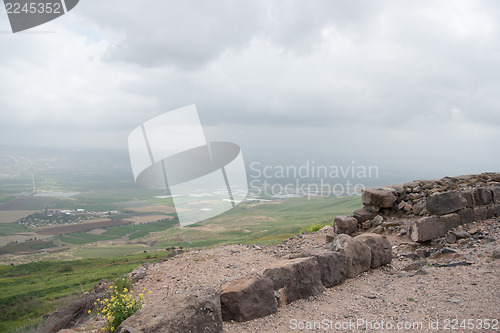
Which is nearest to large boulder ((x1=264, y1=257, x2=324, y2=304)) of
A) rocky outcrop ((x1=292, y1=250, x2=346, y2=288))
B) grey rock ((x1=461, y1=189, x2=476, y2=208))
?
rocky outcrop ((x1=292, y1=250, x2=346, y2=288))

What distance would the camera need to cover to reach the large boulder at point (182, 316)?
20.6 ft

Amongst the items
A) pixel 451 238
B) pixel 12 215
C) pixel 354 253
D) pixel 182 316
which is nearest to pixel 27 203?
pixel 12 215

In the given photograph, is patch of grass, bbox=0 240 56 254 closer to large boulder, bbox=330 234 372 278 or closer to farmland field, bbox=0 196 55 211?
farmland field, bbox=0 196 55 211

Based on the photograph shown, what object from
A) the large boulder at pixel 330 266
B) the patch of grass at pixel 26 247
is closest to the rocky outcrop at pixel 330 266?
the large boulder at pixel 330 266

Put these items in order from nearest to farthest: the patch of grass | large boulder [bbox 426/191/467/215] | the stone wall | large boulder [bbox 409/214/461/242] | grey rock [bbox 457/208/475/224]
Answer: large boulder [bbox 409/214/461/242] < the stone wall < large boulder [bbox 426/191/467/215] < grey rock [bbox 457/208/475/224] < the patch of grass

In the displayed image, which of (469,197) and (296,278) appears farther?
(469,197)

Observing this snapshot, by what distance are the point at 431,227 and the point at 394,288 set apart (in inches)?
272

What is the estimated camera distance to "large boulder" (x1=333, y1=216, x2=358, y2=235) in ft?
61.1

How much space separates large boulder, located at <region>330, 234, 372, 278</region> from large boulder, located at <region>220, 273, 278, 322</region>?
4517 millimetres

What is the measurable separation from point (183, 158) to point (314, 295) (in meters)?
9.20

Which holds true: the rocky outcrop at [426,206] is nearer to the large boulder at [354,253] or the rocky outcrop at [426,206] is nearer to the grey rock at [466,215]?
the grey rock at [466,215]

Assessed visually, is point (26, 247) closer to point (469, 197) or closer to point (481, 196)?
point (469, 197)

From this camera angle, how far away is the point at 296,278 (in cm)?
1003

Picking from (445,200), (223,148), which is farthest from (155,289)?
(445,200)
